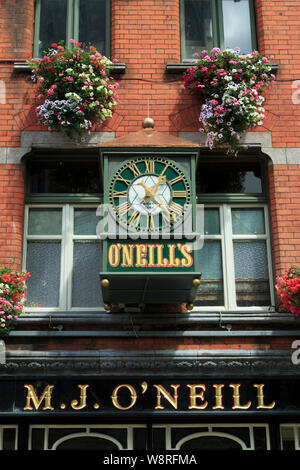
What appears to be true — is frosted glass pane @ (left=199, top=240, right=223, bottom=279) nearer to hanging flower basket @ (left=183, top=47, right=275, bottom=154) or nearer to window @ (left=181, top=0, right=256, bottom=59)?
hanging flower basket @ (left=183, top=47, right=275, bottom=154)

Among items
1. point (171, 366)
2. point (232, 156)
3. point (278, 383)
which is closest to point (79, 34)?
point (232, 156)

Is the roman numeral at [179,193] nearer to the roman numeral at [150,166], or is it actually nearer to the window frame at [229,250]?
the roman numeral at [150,166]

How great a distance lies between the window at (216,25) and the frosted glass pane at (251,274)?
3.17 metres

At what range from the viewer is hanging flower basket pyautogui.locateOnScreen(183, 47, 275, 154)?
31.9ft

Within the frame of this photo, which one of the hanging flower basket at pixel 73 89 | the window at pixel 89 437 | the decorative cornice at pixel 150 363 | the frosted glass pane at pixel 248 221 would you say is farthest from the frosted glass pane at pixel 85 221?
the window at pixel 89 437

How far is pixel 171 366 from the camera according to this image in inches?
351

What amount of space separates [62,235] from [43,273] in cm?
60

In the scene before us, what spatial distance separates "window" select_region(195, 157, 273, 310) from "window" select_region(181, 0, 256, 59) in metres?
1.95

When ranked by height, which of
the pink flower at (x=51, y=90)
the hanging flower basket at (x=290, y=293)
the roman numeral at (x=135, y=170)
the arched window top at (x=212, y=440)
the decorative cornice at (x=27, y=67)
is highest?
the decorative cornice at (x=27, y=67)

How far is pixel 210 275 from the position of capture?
9.76 meters

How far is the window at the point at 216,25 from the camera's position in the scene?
10.8 meters
